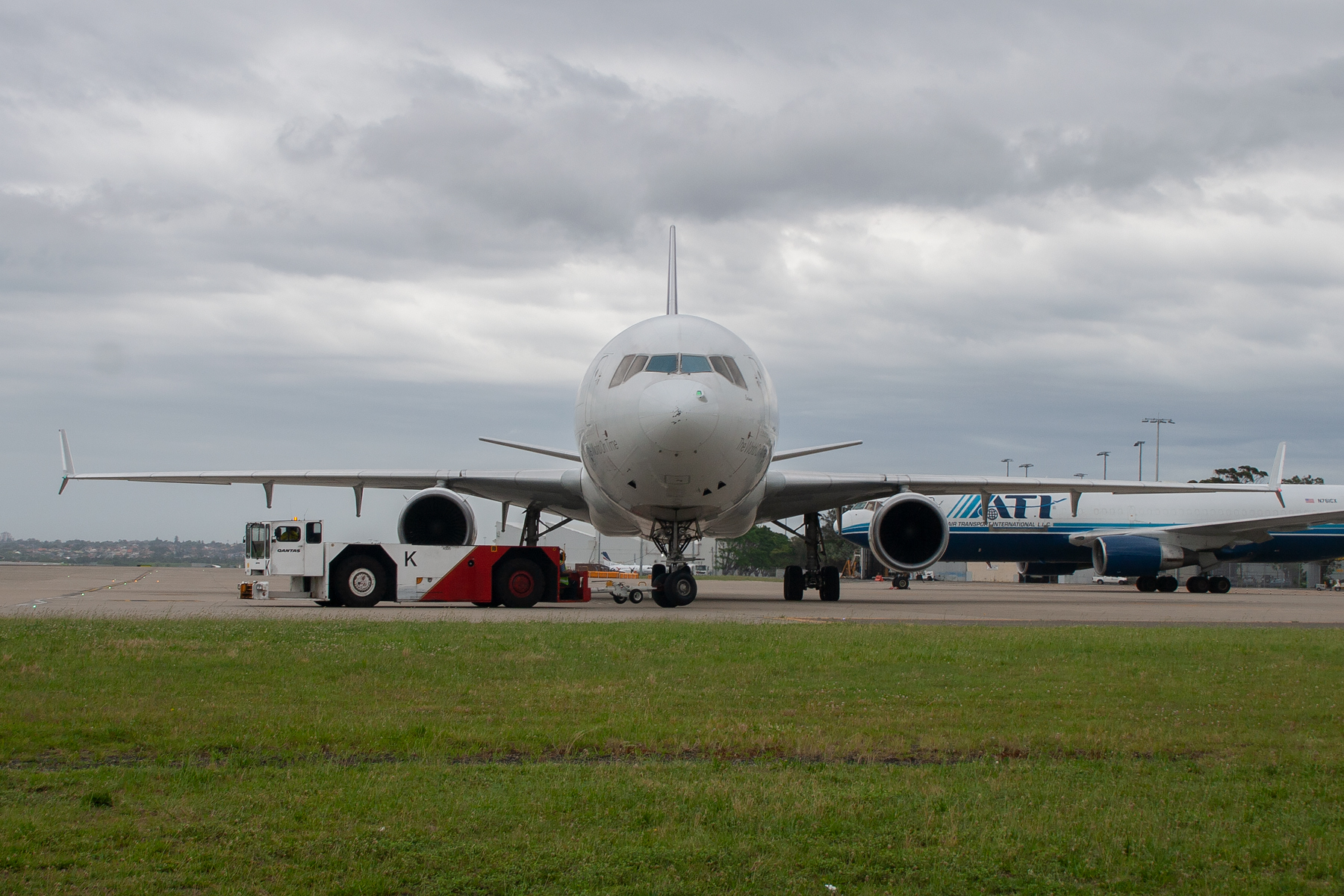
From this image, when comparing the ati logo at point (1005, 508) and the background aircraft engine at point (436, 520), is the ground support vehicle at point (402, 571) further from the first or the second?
the ati logo at point (1005, 508)

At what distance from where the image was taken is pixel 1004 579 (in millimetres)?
81188

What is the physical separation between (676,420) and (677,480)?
1447 mm

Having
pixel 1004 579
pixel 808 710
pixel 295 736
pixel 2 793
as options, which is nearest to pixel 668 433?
pixel 808 710

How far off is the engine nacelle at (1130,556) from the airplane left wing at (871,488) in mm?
13291

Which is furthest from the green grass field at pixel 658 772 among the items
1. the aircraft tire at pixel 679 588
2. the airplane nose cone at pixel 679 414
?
the aircraft tire at pixel 679 588

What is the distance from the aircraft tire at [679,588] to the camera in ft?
64.3

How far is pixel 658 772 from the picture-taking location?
5465mm

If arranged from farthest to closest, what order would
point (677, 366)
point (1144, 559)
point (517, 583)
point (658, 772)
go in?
point (1144, 559) → point (517, 583) → point (677, 366) → point (658, 772)

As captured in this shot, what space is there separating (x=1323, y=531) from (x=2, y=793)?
4682cm

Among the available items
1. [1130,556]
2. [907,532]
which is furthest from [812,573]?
[1130,556]

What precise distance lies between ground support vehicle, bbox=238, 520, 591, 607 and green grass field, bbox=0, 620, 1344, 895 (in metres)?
8.78

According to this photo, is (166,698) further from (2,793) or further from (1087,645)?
(1087,645)

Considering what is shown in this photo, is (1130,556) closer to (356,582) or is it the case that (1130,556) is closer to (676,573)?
(676,573)

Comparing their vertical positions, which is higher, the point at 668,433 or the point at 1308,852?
the point at 668,433
